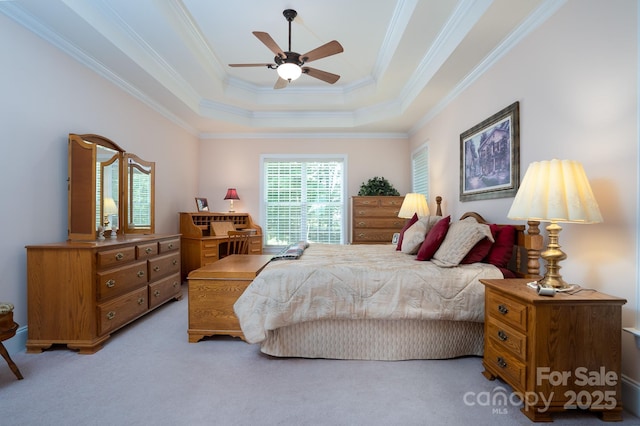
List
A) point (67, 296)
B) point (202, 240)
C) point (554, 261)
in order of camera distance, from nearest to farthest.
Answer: point (554, 261)
point (67, 296)
point (202, 240)

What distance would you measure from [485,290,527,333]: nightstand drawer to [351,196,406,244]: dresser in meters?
3.32

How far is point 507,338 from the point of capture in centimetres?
195

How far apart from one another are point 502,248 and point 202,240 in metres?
4.20

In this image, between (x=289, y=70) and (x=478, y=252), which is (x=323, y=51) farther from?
(x=478, y=252)

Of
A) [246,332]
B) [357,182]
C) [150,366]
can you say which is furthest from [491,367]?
Result: [357,182]

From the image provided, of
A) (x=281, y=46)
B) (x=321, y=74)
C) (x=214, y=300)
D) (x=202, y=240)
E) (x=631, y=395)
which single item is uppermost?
(x=281, y=46)

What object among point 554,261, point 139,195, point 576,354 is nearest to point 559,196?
point 554,261

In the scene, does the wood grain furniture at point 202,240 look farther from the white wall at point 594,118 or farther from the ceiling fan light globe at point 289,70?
the white wall at point 594,118

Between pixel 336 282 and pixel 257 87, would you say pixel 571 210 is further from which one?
pixel 257 87

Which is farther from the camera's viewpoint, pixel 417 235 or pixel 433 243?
pixel 417 235

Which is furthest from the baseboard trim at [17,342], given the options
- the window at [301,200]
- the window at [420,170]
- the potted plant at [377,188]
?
the window at [420,170]

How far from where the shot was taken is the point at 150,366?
2391 mm

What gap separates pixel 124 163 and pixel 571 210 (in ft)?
13.9

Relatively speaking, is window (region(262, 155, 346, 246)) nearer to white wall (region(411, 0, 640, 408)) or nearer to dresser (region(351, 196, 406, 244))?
dresser (region(351, 196, 406, 244))
